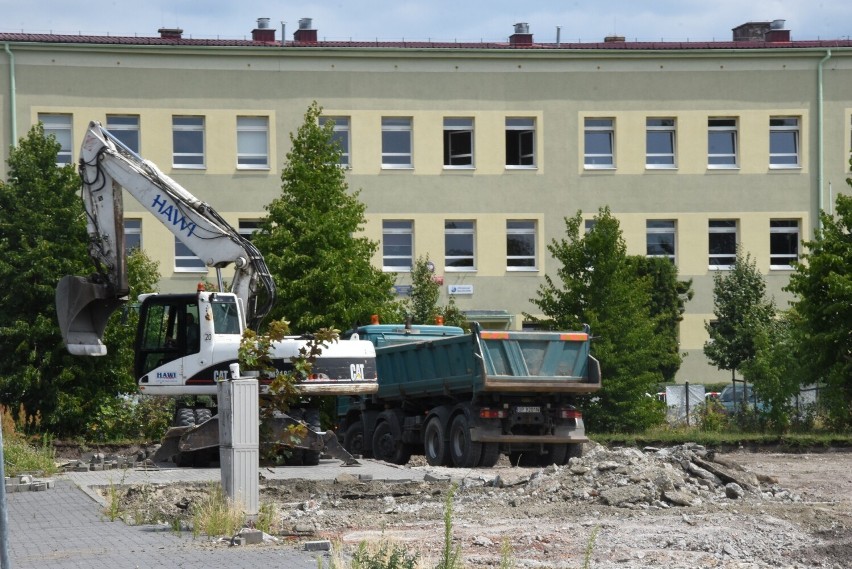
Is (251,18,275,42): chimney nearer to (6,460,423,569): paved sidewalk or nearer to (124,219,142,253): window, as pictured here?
(124,219,142,253): window

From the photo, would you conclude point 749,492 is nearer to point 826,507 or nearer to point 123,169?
point 826,507

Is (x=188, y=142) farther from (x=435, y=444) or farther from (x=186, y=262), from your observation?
(x=435, y=444)

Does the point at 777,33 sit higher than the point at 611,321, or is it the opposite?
the point at 777,33

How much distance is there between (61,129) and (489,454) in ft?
95.0

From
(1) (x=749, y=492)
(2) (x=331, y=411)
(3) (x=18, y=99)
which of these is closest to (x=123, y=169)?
(2) (x=331, y=411)

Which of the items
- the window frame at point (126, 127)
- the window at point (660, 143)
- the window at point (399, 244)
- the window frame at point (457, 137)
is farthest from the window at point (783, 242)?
the window frame at point (126, 127)

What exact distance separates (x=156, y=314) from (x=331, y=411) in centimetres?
859

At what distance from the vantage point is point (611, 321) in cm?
3419

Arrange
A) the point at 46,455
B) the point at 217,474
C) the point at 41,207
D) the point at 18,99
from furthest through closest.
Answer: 1. the point at 18,99
2. the point at 41,207
3. the point at 46,455
4. the point at 217,474

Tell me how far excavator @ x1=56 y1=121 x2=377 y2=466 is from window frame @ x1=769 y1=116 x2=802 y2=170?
102ft

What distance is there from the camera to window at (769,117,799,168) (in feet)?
171

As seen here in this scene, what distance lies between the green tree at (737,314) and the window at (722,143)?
3.78m

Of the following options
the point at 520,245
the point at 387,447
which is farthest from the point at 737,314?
the point at 387,447

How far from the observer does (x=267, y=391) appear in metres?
16.9
